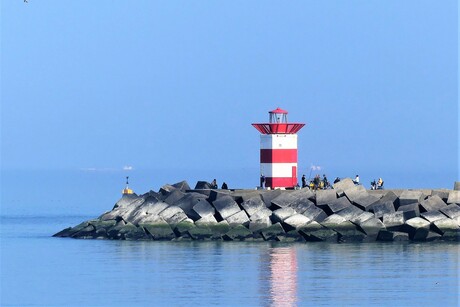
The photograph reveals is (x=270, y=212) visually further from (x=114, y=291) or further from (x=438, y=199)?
(x=114, y=291)

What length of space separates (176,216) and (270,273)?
24.7 feet

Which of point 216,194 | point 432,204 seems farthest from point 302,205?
point 432,204

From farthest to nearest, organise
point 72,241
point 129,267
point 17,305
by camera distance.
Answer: point 72,241, point 129,267, point 17,305

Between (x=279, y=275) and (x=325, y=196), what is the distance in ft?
23.2

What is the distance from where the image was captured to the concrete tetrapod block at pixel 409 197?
39.1m

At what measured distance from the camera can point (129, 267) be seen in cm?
3441

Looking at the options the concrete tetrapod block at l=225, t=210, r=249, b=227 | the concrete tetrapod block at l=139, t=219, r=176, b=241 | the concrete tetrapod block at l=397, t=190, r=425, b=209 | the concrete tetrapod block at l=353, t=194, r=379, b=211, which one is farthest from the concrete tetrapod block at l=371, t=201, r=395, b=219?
the concrete tetrapod block at l=139, t=219, r=176, b=241

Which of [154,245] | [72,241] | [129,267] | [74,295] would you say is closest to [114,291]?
[74,295]

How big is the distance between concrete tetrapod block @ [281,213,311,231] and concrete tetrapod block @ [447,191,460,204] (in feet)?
12.5

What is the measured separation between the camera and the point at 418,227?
126 feet

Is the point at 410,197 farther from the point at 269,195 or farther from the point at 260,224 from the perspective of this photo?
the point at 260,224

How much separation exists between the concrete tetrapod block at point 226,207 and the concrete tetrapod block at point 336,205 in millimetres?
2260

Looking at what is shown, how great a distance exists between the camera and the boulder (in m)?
39.1

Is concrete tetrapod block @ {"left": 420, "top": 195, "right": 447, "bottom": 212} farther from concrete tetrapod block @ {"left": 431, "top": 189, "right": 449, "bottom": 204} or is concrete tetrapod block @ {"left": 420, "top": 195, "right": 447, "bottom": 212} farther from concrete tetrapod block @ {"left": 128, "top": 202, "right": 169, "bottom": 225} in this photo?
concrete tetrapod block @ {"left": 128, "top": 202, "right": 169, "bottom": 225}
